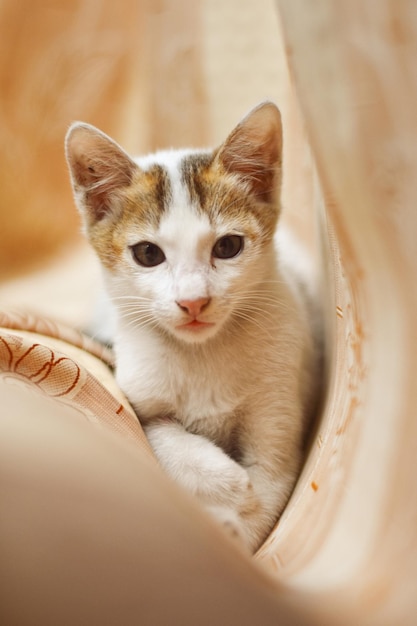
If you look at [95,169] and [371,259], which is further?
[95,169]

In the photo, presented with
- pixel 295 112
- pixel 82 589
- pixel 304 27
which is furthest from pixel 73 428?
pixel 295 112

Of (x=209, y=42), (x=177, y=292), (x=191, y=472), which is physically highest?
(x=209, y=42)

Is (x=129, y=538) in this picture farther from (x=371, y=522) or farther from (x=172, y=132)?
(x=172, y=132)

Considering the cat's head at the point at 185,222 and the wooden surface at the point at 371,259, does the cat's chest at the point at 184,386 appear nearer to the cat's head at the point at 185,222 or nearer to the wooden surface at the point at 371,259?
the cat's head at the point at 185,222

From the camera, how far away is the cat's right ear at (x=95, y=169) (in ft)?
3.58

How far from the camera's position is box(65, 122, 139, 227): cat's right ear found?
3.58 ft

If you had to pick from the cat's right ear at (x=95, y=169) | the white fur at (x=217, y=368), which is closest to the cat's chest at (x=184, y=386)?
the white fur at (x=217, y=368)

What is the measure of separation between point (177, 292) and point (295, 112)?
2.48ft

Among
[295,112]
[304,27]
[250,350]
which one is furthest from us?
[295,112]

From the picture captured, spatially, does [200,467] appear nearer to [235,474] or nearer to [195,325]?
[235,474]

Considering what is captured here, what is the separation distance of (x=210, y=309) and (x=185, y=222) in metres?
0.16

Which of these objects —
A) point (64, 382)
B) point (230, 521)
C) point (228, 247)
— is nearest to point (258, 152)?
point (228, 247)

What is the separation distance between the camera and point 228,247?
1081 millimetres

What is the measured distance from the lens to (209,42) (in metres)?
1.67
